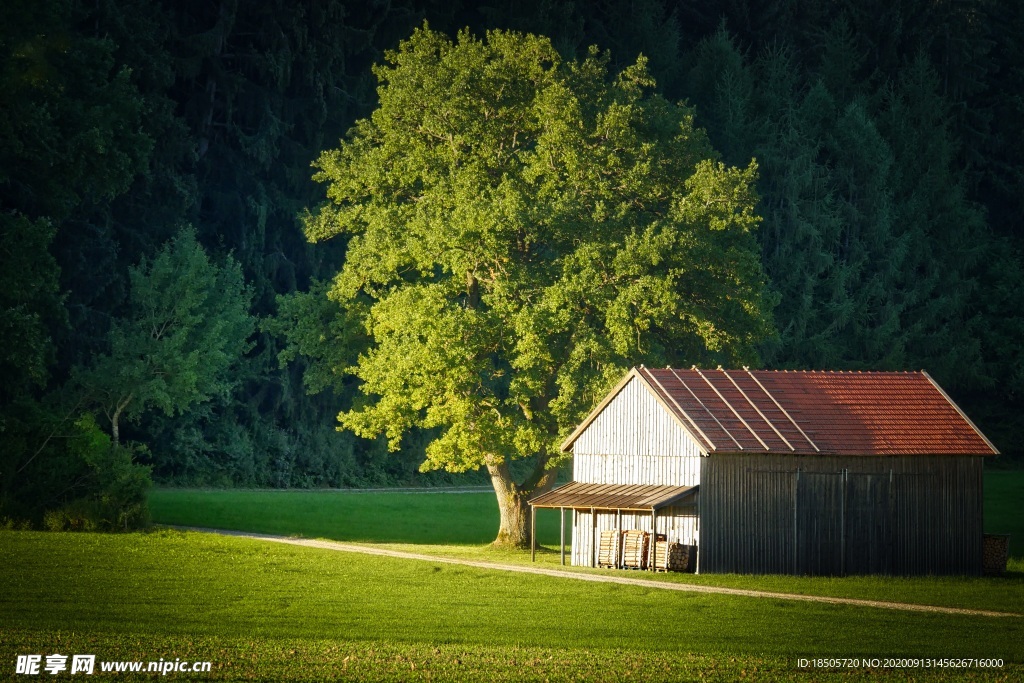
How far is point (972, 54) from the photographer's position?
9775cm

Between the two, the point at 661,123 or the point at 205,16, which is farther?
the point at 205,16

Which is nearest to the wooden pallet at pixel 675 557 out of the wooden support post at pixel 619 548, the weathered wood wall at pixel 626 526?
the weathered wood wall at pixel 626 526

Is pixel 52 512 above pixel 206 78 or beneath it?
beneath

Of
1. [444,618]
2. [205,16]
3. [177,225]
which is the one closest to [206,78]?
[205,16]

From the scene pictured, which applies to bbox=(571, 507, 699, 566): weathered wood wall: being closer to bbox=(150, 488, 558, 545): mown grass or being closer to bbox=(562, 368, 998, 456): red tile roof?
bbox=(562, 368, 998, 456): red tile roof

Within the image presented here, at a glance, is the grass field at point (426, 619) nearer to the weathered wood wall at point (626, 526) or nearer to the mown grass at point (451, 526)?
the mown grass at point (451, 526)

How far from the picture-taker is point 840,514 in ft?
146

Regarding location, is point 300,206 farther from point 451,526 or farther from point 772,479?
point 772,479

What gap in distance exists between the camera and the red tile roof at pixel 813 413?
4422 cm

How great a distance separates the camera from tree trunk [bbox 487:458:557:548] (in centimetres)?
5281

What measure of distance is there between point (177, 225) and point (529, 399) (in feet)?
76.0

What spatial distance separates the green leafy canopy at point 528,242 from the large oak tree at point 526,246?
7cm

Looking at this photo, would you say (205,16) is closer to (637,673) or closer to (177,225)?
(177,225)

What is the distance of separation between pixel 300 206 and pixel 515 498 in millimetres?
27922
